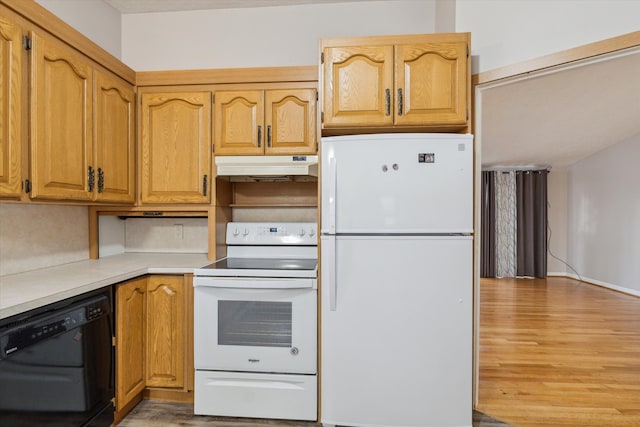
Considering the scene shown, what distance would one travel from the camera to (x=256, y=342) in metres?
1.98

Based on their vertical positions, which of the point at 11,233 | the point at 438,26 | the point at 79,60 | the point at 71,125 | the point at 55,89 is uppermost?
the point at 438,26

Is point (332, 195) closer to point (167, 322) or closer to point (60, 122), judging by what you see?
point (167, 322)

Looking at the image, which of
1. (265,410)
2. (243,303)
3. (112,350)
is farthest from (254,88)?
(265,410)

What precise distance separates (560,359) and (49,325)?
3.53m

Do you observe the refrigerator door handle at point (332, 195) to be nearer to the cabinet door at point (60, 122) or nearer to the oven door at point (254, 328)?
the oven door at point (254, 328)

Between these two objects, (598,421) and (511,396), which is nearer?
(598,421)

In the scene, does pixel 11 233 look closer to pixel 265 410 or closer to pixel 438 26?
pixel 265 410

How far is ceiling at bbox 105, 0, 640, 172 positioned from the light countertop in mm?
1974

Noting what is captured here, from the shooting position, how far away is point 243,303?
1980 millimetres

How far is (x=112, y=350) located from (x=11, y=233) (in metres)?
0.85

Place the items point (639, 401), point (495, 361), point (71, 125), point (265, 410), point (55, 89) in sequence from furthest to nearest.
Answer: point (495, 361) → point (639, 401) → point (265, 410) → point (71, 125) → point (55, 89)

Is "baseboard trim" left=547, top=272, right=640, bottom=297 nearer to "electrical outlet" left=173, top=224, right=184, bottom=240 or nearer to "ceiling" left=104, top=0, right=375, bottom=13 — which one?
"ceiling" left=104, top=0, right=375, bottom=13

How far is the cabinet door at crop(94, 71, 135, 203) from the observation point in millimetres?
2010

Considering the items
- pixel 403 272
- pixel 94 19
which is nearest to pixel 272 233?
pixel 403 272
